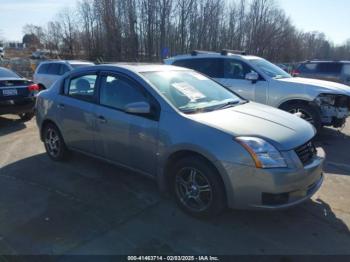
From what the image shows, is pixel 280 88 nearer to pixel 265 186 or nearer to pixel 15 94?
pixel 265 186

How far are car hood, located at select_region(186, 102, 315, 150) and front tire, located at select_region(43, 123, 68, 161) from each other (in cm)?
264

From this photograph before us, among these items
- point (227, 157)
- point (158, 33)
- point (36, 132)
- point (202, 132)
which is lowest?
point (36, 132)

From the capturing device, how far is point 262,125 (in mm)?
3148

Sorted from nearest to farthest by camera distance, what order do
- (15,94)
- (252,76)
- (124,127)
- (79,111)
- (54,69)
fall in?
(124,127)
(79,111)
(252,76)
(15,94)
(54,69)

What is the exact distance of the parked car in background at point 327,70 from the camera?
Result: 11.6 meters

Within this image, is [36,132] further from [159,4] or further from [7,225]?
[159,4]

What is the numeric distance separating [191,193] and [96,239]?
42.6 inches

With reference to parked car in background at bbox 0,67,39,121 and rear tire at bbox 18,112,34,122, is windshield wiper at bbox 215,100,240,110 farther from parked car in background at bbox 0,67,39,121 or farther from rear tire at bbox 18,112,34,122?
rear tire at bbox 18,112,34,122

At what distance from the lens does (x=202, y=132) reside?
3.01 metres

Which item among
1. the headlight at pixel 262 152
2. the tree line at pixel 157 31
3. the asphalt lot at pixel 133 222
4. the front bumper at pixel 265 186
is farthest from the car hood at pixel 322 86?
the tree line at pixel 157 31

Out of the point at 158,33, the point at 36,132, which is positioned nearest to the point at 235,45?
the point at 158,33

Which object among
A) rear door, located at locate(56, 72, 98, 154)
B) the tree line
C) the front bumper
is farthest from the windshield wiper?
the tree line

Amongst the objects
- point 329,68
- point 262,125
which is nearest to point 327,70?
point 329,68

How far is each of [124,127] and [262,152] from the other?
5.62 feet
